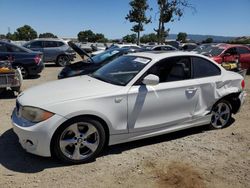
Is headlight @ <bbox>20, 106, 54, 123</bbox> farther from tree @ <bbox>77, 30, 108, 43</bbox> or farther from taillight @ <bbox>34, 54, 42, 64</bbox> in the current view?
tree @ <bbox>77, 30, 108, 43</bbox>

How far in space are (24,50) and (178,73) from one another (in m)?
8.87

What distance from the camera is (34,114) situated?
13.6 feet

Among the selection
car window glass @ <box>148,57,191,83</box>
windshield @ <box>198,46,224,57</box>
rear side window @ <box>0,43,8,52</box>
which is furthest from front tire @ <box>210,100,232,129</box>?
rear side window @ <box>0,43,8,52</box>

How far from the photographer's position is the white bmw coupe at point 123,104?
163 inches

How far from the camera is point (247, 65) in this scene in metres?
15.1

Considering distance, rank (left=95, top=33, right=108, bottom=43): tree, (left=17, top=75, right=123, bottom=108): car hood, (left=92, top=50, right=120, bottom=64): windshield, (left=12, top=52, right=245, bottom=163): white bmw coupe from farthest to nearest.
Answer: (left=95, top=33, right=108, bottom=43): tree → (left=92, top=50, right=120, bottom=64): windshield → (left=17, top=75, right=123, bottom=108): car hood → (left=12, top=52, right=245, bottom=163): white bmw coupe

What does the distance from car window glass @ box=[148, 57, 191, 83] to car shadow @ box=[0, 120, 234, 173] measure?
1077 millimetres

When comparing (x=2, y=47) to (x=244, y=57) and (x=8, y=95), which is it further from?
(x=244, y=57)

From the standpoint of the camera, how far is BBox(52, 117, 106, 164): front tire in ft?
13.7

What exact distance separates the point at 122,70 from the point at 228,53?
9.53m

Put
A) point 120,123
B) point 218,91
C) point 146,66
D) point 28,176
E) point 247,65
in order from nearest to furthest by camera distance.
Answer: point 28,176 → point 120,123 → point 146,66 → point 218,91 → point 247,65

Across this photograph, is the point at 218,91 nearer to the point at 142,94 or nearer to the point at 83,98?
the point at 142,94

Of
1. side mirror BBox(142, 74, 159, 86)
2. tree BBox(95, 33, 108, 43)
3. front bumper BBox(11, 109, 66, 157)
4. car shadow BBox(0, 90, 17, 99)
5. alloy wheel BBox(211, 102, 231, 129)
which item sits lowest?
tree BBox(95, 33, 108, 43)

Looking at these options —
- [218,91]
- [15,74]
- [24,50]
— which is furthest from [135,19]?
[218,91]
